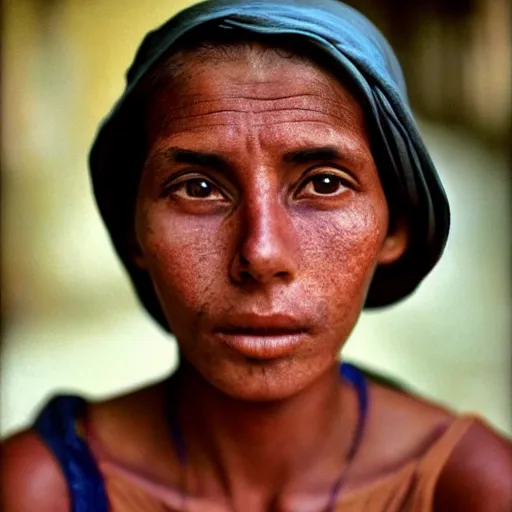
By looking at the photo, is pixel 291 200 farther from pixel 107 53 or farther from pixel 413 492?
pixel 107 53

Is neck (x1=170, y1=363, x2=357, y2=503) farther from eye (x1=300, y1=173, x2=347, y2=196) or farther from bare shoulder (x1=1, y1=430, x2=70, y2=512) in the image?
eye (x1=300, y1=173, x2=347, y2=196)

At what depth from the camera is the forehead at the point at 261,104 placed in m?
0.94

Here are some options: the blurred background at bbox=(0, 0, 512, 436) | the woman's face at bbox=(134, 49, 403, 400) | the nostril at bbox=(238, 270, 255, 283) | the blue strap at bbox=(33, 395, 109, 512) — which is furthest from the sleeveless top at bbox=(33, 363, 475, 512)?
the blurred background at bbox=(0, 0, 512, 436)

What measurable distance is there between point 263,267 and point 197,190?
0.16 metres

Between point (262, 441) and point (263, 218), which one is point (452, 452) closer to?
point (262, 441)

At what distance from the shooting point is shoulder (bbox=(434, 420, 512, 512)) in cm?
110

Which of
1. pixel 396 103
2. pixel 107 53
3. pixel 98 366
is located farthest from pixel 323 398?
pixel 98 366

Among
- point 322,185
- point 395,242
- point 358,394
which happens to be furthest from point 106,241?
point 322,185

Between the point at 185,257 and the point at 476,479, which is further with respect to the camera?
the point at 476,479

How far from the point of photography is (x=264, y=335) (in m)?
0.94

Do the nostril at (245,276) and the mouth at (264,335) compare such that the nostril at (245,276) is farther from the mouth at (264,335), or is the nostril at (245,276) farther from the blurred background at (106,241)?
the blurred background at (106,241)

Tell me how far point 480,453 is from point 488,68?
1876 millimetres

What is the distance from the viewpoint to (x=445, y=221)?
3.61 feet

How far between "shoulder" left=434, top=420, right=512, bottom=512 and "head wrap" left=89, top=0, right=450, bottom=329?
0.26 metres
